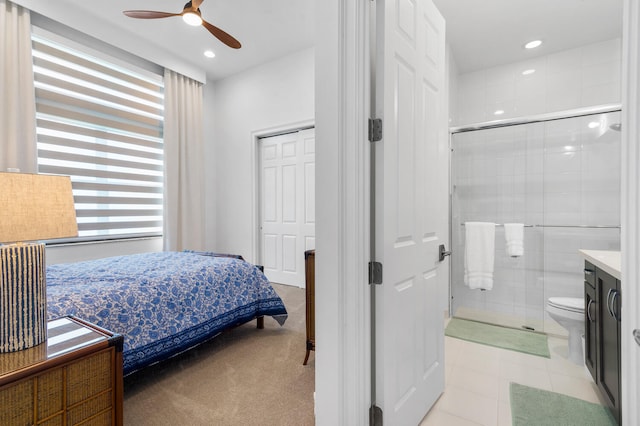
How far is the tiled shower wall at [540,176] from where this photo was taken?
303 centimetres

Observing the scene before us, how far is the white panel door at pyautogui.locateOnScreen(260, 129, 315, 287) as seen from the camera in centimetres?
425

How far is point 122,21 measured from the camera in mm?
3480

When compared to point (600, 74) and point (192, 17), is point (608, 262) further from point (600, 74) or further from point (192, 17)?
point (192, 17)

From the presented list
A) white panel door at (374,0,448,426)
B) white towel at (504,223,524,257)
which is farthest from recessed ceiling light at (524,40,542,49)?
white panel door at (374,0,448,426)

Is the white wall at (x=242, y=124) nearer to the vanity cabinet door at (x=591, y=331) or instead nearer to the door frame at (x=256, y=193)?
the door frame at (x=256, y=193)

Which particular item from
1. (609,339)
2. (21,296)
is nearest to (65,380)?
(21,296)

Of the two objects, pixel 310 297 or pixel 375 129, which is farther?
pixel 310 297

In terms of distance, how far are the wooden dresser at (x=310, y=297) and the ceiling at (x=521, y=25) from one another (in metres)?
2.38

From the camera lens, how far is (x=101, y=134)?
3.63m

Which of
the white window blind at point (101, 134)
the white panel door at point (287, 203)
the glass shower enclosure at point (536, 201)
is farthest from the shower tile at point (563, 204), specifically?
the white window blind at point (101, 134)

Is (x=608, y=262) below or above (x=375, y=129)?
below

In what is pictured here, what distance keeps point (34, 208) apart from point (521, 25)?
3.79 meters

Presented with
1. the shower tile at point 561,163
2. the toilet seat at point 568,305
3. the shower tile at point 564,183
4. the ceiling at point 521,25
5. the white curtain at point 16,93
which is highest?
the ceiling at point 521,25

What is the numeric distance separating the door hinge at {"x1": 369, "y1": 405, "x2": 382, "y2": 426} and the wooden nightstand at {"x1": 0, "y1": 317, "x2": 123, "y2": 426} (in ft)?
3.27
